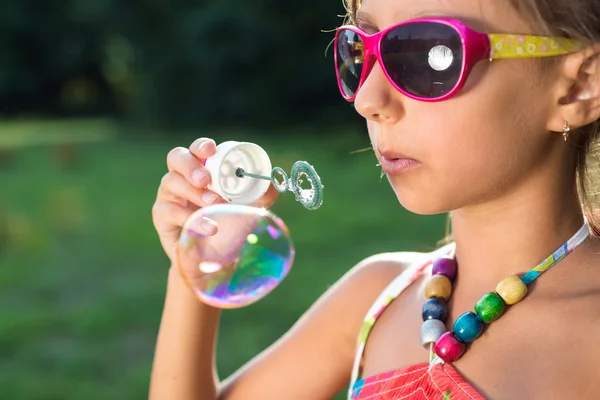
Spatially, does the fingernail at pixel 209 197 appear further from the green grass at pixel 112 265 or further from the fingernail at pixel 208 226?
the green grass at pixel 112 265

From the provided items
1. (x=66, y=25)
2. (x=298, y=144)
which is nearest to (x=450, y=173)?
(x=298, y=144)

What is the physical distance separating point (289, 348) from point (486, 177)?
57cm

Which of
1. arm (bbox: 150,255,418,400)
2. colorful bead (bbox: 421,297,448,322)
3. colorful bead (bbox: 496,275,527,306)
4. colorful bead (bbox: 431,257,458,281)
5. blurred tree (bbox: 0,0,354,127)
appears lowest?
blurred tree (bbox: 0,0,354,127)

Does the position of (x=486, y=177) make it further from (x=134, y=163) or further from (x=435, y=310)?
(x=134, y=163)

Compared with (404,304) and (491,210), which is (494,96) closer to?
(491,210)

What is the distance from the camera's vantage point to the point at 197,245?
1571 millimetres

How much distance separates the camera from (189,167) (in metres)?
1.54

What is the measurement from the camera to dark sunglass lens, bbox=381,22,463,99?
1.34m

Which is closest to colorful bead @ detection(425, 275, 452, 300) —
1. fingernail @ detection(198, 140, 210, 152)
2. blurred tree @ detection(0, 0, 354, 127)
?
fingernail @ detection(198, 140, 210, 152)

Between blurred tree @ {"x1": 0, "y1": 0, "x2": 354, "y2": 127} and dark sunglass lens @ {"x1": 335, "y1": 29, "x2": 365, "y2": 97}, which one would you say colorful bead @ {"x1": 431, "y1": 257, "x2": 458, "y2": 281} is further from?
blurred tree @ {"x1": 0, "y1": 0, "x2": 354, "y2": 127}

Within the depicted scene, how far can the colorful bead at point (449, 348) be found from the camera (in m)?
1.40

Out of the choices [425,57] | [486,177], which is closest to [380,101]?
[425,57]

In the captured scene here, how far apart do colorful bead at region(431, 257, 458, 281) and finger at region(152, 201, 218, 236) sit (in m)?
0.39

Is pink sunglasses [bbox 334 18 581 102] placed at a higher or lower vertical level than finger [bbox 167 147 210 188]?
higher
